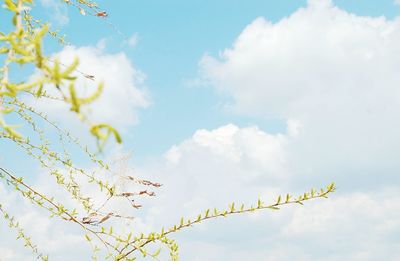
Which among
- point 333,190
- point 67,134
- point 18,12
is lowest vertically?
point 18,12

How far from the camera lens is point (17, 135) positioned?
968mm

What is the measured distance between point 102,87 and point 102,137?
0.09 m

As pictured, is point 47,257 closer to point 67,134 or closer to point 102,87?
point 67,134

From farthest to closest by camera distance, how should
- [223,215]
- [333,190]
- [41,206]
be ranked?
[41,206]
[223,215]
[333,190]

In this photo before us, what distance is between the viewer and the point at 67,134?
3.65 metres

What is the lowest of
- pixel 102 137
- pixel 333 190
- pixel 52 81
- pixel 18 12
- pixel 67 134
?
pixel 102 137

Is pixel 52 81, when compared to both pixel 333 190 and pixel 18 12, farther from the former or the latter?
pixel 333 190

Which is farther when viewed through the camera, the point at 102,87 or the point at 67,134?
the point at 67,134

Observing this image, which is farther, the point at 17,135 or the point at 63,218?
the point at 63,218

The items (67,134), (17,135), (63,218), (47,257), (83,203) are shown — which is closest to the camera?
(17,135)

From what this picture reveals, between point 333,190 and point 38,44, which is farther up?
point 333,190

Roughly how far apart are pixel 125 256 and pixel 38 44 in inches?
67.0

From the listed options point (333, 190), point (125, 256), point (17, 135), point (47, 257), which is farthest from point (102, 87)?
point (47, 257)

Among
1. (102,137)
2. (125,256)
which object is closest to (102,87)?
(102,137)
